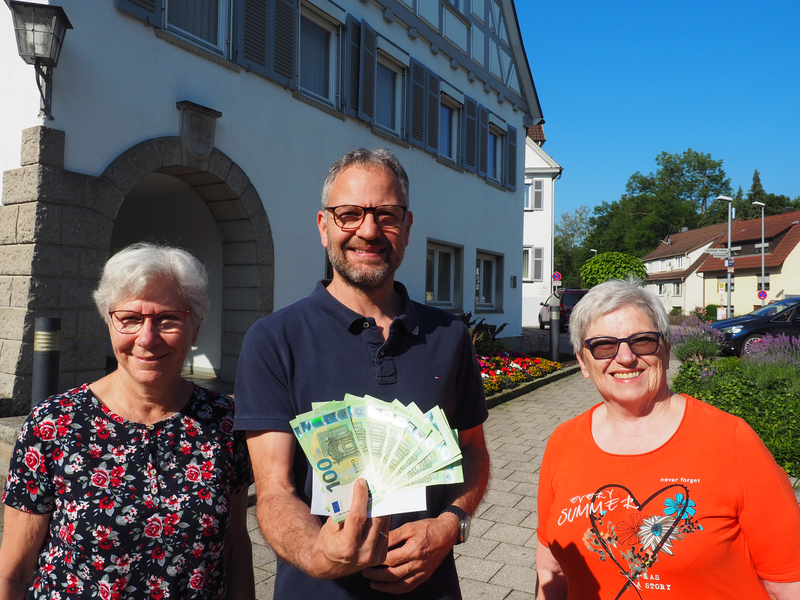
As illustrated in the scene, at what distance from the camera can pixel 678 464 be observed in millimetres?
1841

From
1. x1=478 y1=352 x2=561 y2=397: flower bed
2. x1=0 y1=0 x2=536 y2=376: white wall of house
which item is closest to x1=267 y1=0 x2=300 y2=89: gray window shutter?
x1=0 y1=0 x2=536 y2=376: white wall of house

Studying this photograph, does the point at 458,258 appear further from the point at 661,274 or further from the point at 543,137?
Answer: the point at 661,274

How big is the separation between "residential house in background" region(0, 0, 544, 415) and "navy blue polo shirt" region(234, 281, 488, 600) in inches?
195

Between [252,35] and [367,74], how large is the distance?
2678 millimetres

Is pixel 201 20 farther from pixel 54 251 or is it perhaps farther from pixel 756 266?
pixel 756 266

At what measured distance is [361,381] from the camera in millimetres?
1681

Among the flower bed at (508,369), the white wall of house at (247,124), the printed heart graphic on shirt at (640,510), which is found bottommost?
the flower bed at (508,369)

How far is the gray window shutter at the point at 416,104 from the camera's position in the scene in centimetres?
1174

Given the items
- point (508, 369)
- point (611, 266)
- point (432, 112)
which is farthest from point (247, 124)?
point (611, 266)

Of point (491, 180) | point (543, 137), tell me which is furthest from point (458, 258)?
point (543, 137)

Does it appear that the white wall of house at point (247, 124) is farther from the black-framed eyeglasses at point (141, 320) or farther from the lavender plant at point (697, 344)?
the black-framed eyeglasses at point (141, 320)

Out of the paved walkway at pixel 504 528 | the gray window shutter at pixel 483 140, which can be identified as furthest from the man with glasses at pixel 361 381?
the gray window shutter at pixel 483 140

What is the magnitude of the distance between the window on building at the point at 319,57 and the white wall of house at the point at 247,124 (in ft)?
1.52

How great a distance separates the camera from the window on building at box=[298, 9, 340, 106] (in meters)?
9.37
